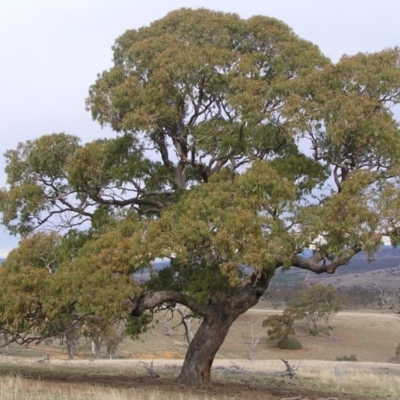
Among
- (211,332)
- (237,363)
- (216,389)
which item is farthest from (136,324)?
(237,363)

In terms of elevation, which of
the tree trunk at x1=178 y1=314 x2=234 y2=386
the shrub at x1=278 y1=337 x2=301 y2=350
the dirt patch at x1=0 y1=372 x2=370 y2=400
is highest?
the tree trunk at x1=178 y1=314 x2=234 y2=386

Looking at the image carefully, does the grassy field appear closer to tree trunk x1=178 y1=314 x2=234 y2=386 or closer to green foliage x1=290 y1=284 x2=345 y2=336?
tree trunk x1=178 y1=314 x2=234 y2=386

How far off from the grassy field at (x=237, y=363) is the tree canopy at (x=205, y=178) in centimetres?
174

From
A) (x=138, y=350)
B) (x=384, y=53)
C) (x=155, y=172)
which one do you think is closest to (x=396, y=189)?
(x=384, y=53)

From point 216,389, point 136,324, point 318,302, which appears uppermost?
point 318,302

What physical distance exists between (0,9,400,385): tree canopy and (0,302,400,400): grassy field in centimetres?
174

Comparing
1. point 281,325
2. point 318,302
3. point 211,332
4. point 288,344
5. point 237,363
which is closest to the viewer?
point 211,332

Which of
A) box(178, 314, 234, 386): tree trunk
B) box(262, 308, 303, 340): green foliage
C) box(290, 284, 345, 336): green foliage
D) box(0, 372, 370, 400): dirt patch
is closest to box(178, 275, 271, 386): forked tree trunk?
box(178, 314, 234, 386): tree trunk

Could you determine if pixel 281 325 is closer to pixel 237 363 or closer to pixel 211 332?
→ pixel 237 363

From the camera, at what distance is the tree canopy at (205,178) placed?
1402cm

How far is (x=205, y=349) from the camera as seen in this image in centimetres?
1741

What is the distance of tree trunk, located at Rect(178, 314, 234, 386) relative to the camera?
1736cm

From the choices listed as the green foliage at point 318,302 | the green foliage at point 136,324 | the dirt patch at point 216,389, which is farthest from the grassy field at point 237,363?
the green foliage at point 318,302

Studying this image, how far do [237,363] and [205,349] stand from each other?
67.2 feet
